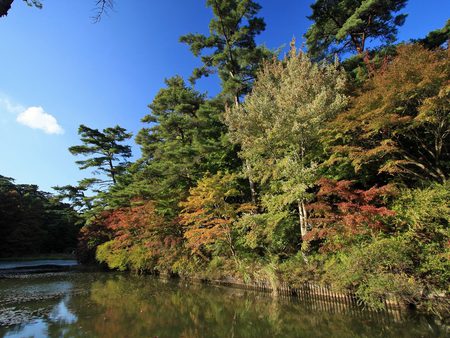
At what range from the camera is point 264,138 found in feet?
37.6

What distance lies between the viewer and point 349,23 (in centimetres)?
1448

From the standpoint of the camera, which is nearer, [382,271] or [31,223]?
[382,271]

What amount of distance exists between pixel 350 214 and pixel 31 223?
43192 millimetres

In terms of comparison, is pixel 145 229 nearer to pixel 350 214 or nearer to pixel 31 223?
pixel 350 214

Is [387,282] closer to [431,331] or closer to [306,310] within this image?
[431,331]

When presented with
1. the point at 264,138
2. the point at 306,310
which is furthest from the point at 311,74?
the point at 306,310

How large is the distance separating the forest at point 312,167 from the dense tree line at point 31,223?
66.2 ft

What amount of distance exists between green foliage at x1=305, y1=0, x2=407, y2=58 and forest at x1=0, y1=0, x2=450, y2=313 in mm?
75

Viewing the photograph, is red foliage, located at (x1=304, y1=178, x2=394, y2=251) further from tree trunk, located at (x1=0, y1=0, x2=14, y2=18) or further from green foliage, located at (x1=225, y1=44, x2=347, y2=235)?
tree trunk, located at (x1=0, y1=0, x2=14, y2=18)

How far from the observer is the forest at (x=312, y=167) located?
7.70 m

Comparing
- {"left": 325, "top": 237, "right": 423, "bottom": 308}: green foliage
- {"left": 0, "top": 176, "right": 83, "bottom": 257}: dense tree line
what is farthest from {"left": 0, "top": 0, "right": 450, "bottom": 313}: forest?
{"left": 0, "top": 176, "right": 83, "bottom": 257}: dense tree line

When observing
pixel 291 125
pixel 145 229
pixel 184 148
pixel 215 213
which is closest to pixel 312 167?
pixel 291 125

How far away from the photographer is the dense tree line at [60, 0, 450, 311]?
770 cm

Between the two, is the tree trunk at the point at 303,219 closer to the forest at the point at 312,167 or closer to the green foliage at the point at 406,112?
the forest at the point at 312,167
